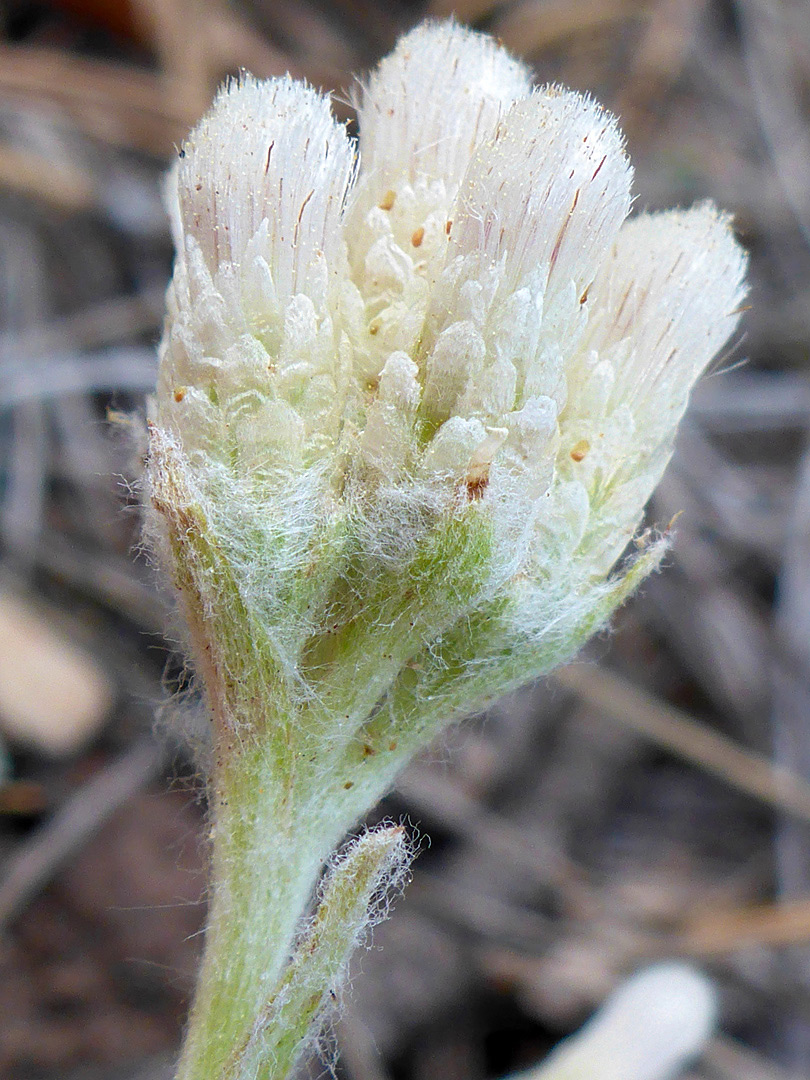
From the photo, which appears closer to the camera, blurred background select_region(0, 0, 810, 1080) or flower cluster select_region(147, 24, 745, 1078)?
flower cluster select_region(147, 24, 745, 1078)

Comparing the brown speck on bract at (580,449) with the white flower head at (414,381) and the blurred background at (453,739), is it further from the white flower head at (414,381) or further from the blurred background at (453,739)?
the blurred background at (453,739)

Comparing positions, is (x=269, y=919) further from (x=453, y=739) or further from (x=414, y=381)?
(x=453, y=739)

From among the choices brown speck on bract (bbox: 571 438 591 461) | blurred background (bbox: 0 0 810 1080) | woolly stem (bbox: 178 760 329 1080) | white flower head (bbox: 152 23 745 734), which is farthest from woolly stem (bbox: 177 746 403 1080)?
blurred background (bbox: 0 0 810 1080)

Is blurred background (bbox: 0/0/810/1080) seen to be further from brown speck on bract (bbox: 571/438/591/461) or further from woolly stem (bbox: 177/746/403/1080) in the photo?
brown speck on bract (bbox: 571/438/591/461)

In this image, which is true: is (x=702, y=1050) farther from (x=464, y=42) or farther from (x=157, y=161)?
(x=157, y=161)

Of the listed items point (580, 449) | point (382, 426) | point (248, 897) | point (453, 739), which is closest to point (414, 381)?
point (382, 426)
